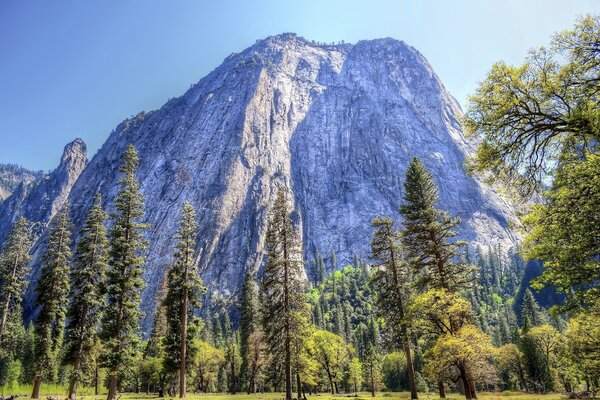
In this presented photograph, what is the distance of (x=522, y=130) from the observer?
39.3 ft

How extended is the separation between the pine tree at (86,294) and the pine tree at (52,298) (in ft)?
13.8

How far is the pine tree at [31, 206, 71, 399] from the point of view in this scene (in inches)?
1387

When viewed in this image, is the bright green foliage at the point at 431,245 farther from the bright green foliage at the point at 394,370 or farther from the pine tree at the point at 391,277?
the bright green foliage at the point at 394,370

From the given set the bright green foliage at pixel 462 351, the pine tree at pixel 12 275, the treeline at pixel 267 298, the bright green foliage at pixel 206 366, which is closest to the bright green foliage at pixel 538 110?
the treeline at pixel 267 298

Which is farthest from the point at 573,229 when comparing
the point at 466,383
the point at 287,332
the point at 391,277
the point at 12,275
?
the point at 12,275

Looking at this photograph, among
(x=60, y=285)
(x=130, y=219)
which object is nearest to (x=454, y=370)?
(x=130, y=219)

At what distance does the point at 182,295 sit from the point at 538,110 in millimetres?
32375

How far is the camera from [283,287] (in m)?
32.9

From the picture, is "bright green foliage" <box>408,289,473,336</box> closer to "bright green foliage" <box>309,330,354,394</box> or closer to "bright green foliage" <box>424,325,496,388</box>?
"bright green foliage" <box>424,325,496,388</box>

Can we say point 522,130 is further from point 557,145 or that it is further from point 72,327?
point 72,327

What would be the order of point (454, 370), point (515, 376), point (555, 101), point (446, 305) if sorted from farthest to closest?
1. point (515, 376)
2. point (454, 370)
3. point (446, 305)
4. point (555, 101)

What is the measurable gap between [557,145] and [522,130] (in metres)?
1.35

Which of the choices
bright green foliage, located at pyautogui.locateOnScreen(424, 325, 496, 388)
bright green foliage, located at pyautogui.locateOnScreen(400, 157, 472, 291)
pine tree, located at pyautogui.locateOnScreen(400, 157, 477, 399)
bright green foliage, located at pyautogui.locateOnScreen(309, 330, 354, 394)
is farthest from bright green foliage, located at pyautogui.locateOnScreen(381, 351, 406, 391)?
bright green foliage, located at pyautogui.locateOnScreen(424, 325, 496, 388)

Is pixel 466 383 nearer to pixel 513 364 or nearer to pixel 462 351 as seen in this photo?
pixel 462 351
